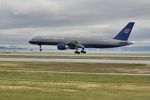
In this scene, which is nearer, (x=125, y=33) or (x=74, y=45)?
(x=74, y=45)

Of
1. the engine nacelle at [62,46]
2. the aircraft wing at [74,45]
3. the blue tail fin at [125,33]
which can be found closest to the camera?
the engine nacelle at [62,46]

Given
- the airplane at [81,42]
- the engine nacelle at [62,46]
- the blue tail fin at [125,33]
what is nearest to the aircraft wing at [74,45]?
the airplane at [81,42]

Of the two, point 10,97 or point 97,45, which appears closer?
point 10,97

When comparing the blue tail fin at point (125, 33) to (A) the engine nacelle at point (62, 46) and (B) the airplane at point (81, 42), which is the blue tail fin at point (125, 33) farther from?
(A) the engine nacelle at point (62, 46)

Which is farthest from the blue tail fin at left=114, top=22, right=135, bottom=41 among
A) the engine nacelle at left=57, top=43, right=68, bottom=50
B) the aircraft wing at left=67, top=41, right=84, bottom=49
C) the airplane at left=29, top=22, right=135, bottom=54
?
the engine nacelle at left=57, top=43, right=68, bottom=50

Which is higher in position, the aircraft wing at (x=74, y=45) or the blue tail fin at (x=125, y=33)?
the blue tail fin at (x=125, y=33)

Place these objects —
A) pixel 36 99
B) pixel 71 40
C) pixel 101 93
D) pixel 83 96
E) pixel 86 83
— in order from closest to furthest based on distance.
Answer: pixel 36 99
pixel 83 96
pixel 101 93
pixel 86 83
pixel 71 40

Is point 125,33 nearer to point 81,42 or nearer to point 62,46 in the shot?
point 81,42

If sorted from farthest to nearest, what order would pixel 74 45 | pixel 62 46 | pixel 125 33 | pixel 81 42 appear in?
pixel 125 33
pixel 81 42
pixel 74 45
pixel 62 46

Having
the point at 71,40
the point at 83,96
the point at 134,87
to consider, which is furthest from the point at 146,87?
the point at 71,40

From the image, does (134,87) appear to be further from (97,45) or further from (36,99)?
(97,45)

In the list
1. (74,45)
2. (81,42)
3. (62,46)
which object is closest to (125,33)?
(81,42)

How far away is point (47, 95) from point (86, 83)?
24.6 ft

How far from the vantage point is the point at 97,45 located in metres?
114
